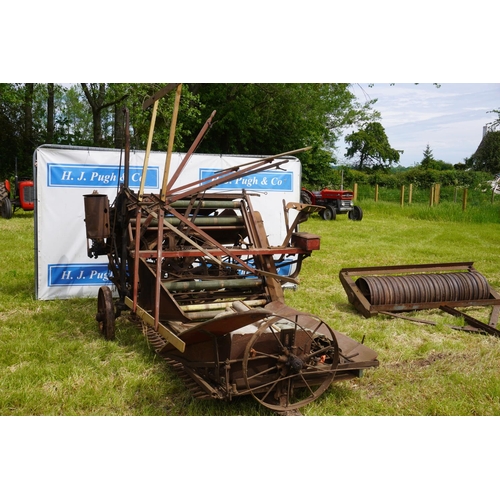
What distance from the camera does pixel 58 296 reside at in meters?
7.12

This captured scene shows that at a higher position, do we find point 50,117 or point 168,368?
point 50,117

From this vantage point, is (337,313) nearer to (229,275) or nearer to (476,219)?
(229,275)

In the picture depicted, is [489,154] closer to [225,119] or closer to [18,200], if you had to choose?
[225,119]

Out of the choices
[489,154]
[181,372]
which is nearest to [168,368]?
[181,372]

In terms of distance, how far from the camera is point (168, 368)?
4543mm

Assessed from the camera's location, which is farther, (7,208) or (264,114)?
(264,114)

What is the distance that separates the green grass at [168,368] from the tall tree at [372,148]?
32.1 meters

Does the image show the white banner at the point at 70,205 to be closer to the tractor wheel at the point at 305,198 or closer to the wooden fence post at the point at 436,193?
the tractor wheel at the point at 305,198

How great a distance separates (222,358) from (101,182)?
4.54 metres

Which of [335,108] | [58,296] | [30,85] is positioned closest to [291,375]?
[58,296]

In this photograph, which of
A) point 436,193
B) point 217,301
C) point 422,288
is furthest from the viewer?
point 436,193

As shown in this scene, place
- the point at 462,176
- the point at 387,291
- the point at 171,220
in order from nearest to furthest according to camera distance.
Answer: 1. the point at 171,220
2. the point at 387,291
3. the point at 462,176

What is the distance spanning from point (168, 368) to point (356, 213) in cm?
1544

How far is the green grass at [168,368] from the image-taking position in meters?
3.83
